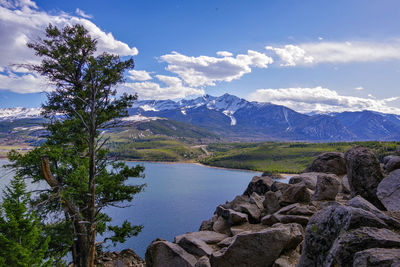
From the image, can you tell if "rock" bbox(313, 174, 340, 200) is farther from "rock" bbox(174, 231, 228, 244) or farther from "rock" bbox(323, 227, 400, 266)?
"rock" bbox(323, 227, 400, 266)

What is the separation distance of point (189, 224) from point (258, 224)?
60.7m

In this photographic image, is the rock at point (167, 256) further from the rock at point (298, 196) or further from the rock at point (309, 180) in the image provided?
the rock at point (309, 180)

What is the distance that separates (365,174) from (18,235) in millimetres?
21708

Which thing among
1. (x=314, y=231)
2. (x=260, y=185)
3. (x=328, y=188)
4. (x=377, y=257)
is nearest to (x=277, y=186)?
(x=260, y=185)

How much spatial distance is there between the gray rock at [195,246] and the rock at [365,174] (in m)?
8.67

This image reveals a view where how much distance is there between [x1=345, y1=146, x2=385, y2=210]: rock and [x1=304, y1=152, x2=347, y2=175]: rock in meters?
12.9

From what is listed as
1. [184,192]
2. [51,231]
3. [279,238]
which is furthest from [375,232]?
[184,192]

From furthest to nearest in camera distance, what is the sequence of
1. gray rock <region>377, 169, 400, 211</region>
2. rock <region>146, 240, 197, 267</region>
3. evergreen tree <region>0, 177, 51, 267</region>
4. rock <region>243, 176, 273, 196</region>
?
rock <region>243, 176, 273, 196</region> < evergreen tree <region>0, 177, 51, 267</region> < rock <region>146, 240, 197, 267</region> < gray rock <region>377, 169, 400, 211</region>

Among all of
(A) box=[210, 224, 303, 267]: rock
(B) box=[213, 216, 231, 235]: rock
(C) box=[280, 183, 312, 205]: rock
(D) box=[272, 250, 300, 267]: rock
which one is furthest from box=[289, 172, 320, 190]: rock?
(D) box=[272, 250, 300, 267]: rock

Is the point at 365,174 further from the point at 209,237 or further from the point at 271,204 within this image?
the point at 209,237

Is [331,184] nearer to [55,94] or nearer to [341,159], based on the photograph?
[341,159]

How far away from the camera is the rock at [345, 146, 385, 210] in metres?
12.9

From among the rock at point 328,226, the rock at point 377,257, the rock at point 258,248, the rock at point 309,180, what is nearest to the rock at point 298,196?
the rock at point 309,180

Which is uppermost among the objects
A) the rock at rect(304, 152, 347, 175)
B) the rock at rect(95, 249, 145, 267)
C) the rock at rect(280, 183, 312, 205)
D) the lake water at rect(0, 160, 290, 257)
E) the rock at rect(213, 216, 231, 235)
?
the rock at rect(304, 152, 347, 175)
